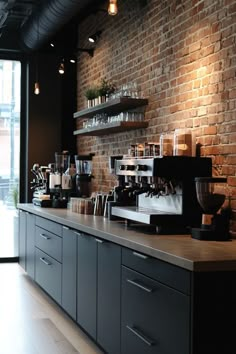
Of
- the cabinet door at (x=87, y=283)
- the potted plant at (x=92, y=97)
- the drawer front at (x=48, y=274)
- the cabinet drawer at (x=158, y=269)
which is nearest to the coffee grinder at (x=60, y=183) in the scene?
the drawer front at (x=48, y=274)

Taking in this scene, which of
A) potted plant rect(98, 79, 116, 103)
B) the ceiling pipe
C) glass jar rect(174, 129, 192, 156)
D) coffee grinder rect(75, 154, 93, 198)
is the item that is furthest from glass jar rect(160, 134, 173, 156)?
coffee grinder rect(75, 154, 93, 198)

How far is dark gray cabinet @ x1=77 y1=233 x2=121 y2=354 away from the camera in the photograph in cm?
339

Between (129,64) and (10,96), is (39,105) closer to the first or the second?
(10,96)

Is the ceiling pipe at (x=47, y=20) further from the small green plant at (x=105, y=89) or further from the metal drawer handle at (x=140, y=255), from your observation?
the metal drawer handle at (x=140, y=255)

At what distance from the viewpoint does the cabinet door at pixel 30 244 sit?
5.96 metres

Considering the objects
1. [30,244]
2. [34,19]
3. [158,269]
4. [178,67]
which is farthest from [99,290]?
[34,19]

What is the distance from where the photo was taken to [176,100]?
4.33 m

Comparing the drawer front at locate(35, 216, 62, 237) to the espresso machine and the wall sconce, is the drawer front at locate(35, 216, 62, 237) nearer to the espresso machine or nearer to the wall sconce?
the espresso machine

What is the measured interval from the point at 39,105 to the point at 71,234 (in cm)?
323

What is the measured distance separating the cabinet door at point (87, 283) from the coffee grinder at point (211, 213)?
2.82 feet

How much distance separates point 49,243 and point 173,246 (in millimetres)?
2454

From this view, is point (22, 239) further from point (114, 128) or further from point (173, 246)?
point (173, 246)

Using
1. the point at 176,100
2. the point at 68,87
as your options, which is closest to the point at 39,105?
the point at 68,87

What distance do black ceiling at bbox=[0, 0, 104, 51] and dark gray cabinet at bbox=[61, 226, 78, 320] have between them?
2.10m
